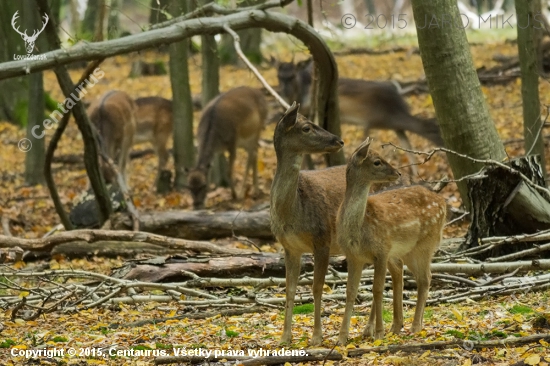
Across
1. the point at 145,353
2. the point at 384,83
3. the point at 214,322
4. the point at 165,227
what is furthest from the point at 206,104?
the point at 145,353

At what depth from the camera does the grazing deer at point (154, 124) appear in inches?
698

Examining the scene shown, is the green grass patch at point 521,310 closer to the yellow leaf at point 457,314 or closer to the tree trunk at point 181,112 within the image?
the yellow leaf at point 457,314

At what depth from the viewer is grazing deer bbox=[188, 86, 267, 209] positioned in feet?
51.2

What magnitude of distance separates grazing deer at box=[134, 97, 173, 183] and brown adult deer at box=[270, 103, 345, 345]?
11.3 metres

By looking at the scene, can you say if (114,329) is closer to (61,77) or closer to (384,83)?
(61,77)

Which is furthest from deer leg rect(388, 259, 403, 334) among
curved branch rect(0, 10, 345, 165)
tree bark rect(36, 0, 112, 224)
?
tree bark rect(36, 0, 112, 224)

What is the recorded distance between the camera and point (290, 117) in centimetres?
635

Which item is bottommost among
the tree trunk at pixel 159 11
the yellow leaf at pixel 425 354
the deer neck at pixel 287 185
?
the yellow leaf at pixel 425 354

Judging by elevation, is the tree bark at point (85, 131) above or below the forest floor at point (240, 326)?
above

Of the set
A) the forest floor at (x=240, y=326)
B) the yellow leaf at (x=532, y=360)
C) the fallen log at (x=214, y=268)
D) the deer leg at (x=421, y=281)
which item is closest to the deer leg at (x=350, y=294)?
the forest floor at (x=240, y=326)

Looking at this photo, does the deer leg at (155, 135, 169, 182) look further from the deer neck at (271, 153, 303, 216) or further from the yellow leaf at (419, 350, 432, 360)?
the yellow leaf at (419, 350, 432, 360)

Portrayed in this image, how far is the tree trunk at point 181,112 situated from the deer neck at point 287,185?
8.15 m

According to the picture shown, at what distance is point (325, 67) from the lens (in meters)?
10.8

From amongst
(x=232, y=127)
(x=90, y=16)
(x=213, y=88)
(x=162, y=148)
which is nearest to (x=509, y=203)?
(x=232, y=127)
